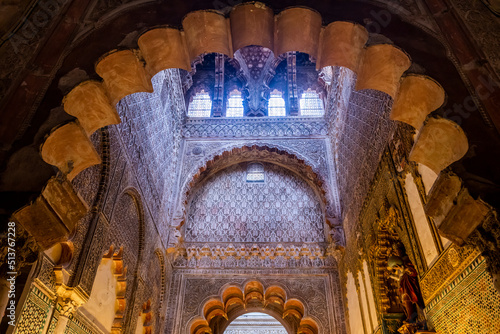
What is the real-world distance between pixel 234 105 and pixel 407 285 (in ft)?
24.3

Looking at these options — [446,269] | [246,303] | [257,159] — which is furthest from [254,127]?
[446,269]

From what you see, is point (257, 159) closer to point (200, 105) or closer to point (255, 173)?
point (255, 173)

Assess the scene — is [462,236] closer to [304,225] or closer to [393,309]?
[393,309]

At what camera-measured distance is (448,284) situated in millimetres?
3744

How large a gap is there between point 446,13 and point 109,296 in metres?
5.84

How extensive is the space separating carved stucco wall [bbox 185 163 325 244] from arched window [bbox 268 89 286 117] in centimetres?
162

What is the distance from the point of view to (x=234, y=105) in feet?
36.2

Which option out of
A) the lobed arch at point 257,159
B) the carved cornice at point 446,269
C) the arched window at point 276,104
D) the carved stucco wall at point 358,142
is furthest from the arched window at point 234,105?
the carved cornice at point 446,269

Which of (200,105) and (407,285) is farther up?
(200,105)

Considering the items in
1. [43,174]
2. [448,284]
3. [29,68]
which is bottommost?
[448,284]

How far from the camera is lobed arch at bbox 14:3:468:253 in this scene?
11.0 feet

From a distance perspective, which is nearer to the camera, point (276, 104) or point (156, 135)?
point (156, 135)

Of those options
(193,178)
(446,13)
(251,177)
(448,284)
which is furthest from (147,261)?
(446,13)

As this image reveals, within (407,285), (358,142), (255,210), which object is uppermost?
(255,210)
